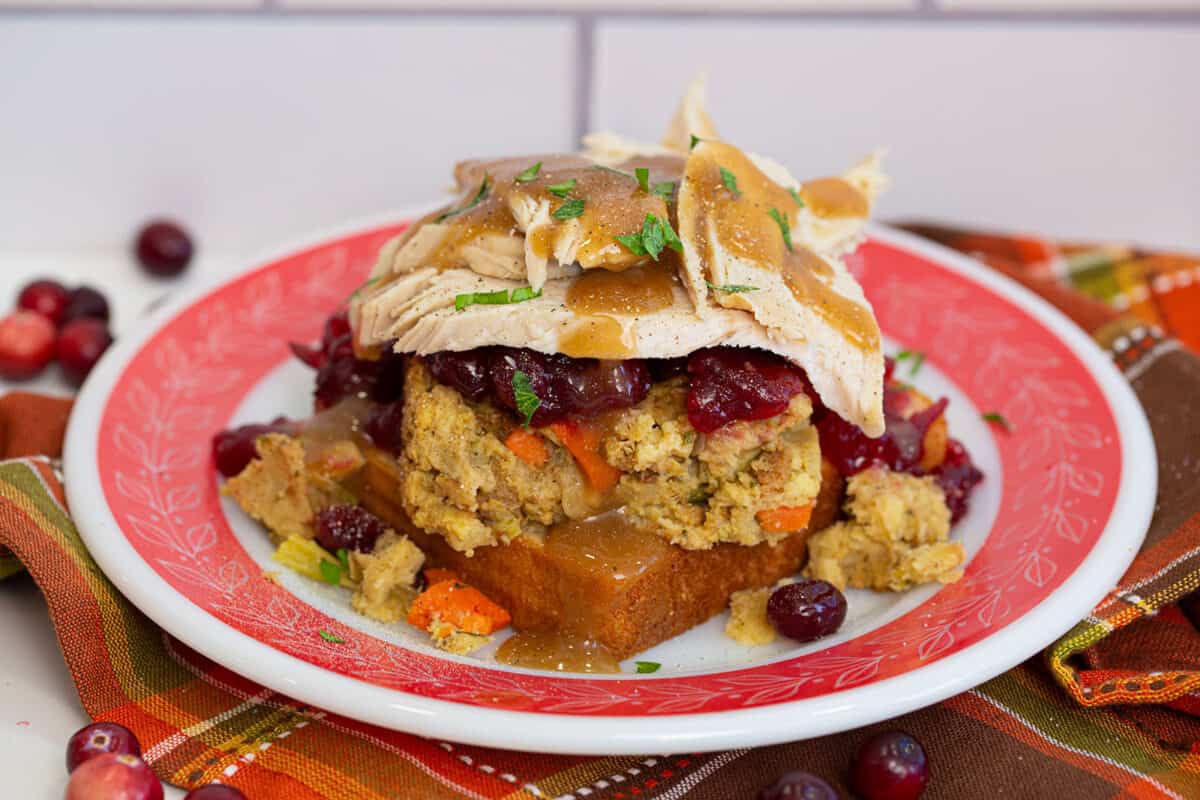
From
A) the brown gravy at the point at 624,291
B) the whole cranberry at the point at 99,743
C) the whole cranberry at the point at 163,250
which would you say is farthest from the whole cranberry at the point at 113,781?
the whole cranberry at the point at 163,250

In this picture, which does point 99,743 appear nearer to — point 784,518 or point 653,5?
point 784,518

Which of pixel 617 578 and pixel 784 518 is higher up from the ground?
pixel 784 518

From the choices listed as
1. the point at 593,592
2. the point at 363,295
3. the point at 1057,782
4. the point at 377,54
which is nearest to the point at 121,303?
the point at 377,54

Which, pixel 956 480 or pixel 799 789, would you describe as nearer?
pixel 799 789

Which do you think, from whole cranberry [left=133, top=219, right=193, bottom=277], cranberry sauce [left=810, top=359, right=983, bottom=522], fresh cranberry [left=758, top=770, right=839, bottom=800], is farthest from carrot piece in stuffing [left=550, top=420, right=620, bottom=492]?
whole cranberry [left=133, top=219, right=193, bottom=277]

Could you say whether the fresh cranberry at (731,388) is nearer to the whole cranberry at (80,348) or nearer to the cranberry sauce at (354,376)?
the cranberry sauce at (354,376)

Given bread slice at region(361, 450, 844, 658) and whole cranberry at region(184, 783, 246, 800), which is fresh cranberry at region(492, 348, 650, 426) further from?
whole cranberry at region(184, 783, 246, 800)

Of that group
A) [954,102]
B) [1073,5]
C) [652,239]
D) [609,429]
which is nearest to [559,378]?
[609,429]
